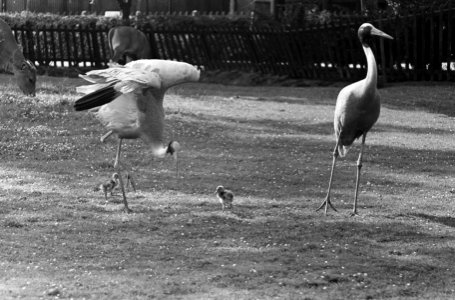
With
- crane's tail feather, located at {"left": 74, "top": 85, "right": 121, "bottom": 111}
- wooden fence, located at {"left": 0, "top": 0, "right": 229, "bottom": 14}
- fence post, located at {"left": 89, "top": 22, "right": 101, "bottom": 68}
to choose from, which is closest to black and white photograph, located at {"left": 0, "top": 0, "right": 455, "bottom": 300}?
crane's tail feather, located at {"left": 74, "top": 85, "right": 121, "bottom": 111}

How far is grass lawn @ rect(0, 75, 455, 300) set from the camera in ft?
26.6

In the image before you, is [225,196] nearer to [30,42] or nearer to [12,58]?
[12,58]

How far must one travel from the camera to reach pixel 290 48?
26344mm

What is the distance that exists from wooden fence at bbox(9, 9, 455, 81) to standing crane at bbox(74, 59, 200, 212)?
45.6 feet

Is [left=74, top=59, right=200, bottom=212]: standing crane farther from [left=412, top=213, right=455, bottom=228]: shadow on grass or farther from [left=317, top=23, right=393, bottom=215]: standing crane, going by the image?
[left=412, top=213, right=455, bottom=228]: shadow on grass

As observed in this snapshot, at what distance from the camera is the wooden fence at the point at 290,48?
24516 millimetres

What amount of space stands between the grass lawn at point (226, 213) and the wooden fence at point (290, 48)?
227 inches

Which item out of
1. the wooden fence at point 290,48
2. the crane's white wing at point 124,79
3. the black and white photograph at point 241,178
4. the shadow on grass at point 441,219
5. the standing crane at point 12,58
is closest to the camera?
the black and white photograph at point 241,178

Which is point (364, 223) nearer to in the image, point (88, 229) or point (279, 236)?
point (279, 236)

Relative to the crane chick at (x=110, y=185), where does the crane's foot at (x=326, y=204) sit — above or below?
below

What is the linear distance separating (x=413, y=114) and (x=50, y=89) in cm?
816

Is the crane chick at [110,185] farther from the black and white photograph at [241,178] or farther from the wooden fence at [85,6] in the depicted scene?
the wooden fence at [85,6]

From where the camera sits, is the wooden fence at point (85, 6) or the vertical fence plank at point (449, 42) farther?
the wooden fence at point (85, 6)

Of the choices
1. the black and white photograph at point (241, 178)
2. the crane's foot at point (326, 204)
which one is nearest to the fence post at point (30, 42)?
the black and white photograph at point (241, 178)
